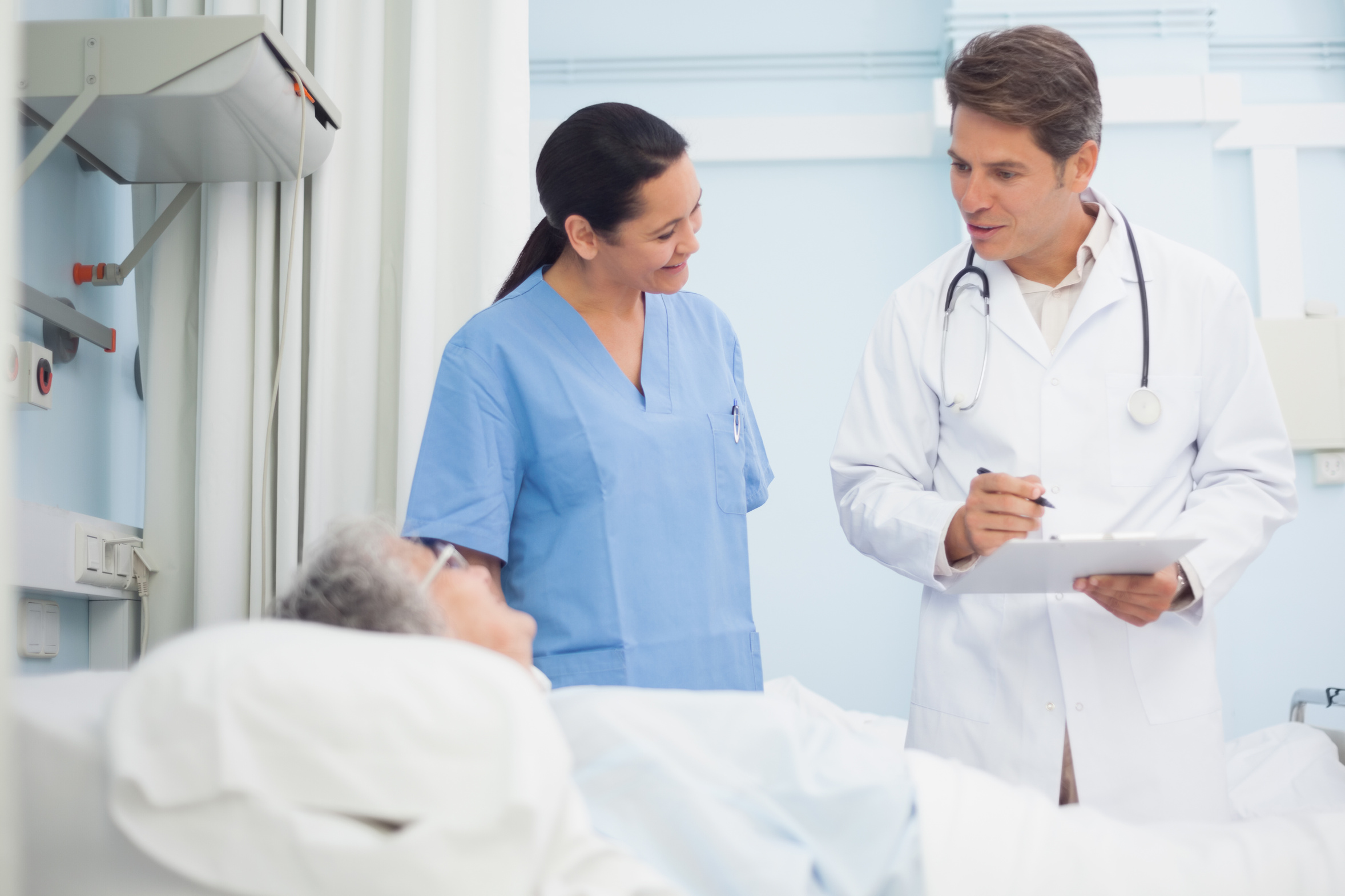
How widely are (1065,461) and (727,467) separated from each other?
0.49 m

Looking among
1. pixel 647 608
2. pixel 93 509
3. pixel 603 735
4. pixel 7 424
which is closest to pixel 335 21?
pixel 93 509

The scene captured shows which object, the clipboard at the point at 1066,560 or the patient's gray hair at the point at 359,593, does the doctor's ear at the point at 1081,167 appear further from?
the patient's gray hair at the point at 359,593

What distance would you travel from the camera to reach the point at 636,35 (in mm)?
3361

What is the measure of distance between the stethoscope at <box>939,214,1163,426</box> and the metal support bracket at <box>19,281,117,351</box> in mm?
1414

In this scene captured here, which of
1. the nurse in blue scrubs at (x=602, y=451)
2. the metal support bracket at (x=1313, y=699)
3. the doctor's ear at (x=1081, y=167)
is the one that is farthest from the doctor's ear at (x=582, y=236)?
the metal support bracket at (x=1313, y=699)

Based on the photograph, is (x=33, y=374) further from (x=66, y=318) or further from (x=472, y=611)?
(x=472, y=611)

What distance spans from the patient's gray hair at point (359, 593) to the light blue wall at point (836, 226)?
2.22m

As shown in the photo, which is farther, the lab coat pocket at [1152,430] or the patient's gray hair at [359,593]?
the lab coat pocket at [1152,430]

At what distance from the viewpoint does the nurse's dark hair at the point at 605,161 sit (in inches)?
62.1

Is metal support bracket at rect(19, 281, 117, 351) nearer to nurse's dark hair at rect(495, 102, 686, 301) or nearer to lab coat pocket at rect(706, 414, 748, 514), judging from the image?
nurse's dark hair at rect(495, 102, 686, 301)

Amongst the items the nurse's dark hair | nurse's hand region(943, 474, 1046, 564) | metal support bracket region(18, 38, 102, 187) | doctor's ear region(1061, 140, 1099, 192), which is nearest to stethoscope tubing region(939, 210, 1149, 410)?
doctor's ear region(1061, 140, 1099, 192)

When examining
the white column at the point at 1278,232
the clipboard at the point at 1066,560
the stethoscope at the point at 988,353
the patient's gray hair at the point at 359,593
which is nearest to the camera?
the patient's gray hair at the point at 359,593

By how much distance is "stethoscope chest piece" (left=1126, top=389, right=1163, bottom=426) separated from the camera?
149 cm

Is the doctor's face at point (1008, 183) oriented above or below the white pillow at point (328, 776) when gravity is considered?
above
